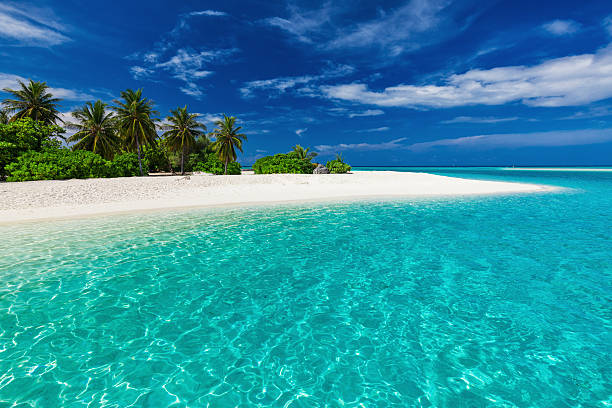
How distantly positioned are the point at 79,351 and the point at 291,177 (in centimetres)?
3759

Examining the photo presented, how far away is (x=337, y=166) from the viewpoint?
56.0 m

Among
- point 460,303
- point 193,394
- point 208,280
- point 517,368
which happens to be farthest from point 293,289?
point 517,368

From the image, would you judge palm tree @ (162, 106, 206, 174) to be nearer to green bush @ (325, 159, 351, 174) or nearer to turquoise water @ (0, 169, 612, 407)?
green bush @ (325, 159, 351, 174)

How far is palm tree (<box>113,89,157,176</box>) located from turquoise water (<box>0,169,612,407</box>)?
1476 inches

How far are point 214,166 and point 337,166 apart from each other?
80.8 ft

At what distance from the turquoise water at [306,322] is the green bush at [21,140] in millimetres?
24750

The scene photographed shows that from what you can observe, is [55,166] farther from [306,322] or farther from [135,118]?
[306,322]

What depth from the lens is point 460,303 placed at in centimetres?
696

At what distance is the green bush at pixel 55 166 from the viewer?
89.7ft

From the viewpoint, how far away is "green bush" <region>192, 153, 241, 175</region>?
5356 cm

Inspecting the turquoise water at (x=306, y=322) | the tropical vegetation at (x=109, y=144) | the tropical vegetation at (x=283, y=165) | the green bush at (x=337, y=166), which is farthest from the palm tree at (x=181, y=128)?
the turquoise water at (x=306, y=322)

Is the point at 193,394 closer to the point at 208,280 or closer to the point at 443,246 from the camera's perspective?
the point at 208,280

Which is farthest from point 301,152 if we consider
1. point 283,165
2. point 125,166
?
point 125,166

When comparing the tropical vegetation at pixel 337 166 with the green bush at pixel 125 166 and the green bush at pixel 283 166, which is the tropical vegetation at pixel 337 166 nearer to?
the green bush at pixel 283 166
